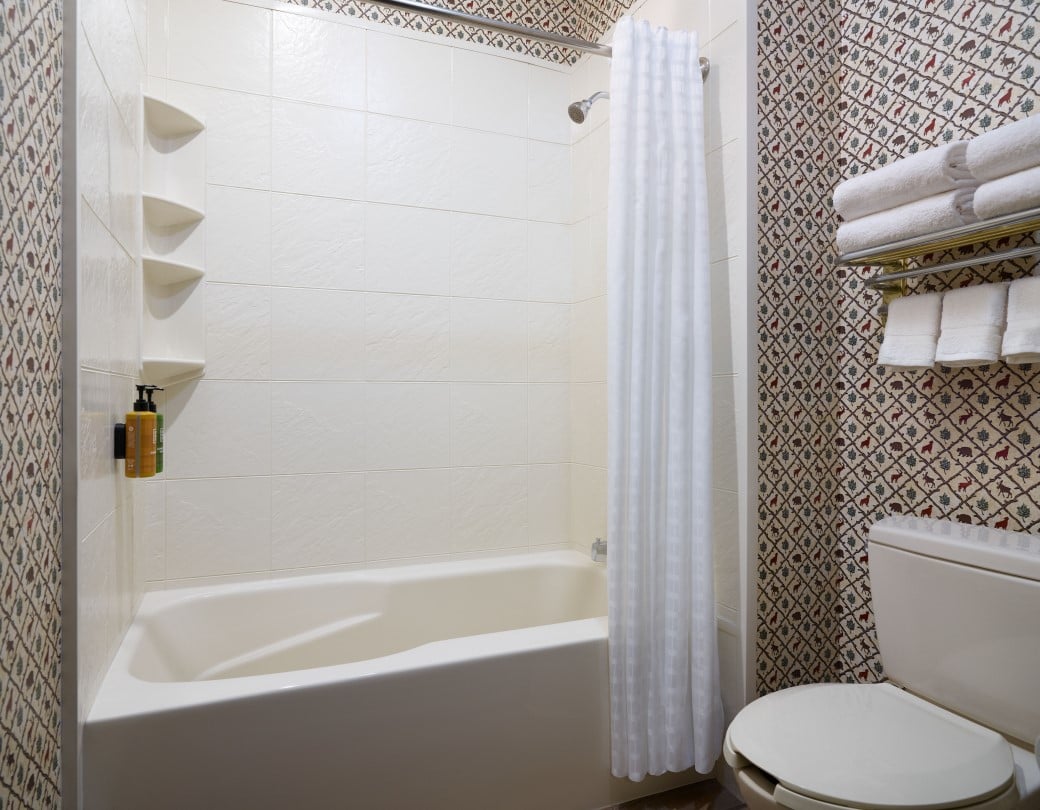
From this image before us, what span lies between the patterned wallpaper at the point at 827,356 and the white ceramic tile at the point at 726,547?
72mm

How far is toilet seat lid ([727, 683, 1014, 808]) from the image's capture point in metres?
1.12

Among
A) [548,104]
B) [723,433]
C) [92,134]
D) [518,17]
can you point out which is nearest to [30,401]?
[92,134]

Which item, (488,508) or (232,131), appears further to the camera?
(488,508)

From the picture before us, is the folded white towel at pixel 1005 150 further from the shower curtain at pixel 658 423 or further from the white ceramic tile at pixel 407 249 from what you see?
the white ceramic tile at pixel 407 249

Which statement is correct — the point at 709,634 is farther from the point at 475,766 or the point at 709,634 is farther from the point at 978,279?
the point at 978,279

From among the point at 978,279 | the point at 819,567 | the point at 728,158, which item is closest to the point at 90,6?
the point at 728,158

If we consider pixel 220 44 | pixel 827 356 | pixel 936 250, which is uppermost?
pixel 220 44

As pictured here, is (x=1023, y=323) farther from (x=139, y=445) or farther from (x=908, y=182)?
(x=139, y=445)

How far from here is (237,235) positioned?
6.94 feet

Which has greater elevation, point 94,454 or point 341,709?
point 94,454

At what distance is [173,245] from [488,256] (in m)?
1.04

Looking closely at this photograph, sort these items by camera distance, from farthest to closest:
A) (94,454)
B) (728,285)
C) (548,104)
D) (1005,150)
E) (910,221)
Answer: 1. (548,104)
2. (728,285)
3. (910,221)
4. (94,454)
5. (1005,150)

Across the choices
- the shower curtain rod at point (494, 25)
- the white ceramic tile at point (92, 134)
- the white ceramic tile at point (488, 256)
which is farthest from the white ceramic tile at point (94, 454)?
the white ceramic tile at point (488, 256)

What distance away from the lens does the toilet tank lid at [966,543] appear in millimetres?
1267
